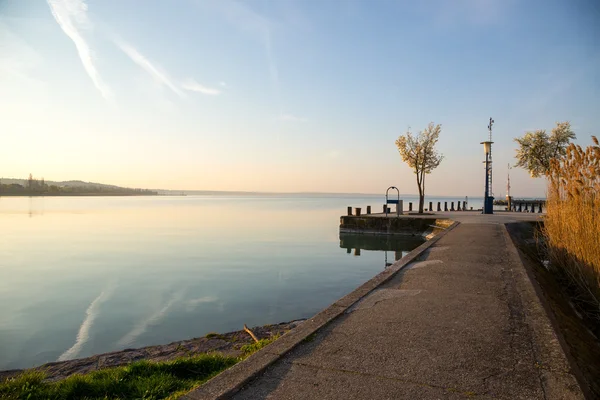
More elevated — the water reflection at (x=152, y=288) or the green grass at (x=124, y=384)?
the green grass at (x=124, y=384)

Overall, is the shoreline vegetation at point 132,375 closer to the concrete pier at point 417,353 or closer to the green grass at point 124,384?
the green grass at point 124,384

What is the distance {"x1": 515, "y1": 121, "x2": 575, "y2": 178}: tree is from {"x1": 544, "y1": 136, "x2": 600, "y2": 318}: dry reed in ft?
105

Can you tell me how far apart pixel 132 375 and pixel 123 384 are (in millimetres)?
326

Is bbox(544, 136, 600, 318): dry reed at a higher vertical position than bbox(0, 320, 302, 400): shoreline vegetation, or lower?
higher

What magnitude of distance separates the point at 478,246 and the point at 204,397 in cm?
961

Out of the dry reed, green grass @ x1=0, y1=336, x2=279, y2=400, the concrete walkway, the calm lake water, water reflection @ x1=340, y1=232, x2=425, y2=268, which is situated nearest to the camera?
the concrete walkway

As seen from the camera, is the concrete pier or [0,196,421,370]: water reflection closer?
the concrete pier

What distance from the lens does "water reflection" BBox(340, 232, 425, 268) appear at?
2066 centimetres

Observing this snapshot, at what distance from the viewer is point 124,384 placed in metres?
4.33

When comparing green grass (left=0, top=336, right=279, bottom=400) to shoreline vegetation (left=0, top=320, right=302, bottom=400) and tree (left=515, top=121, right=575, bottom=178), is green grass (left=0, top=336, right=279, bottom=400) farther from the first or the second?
tree (left=515, top=121, right=575, bottom=178)

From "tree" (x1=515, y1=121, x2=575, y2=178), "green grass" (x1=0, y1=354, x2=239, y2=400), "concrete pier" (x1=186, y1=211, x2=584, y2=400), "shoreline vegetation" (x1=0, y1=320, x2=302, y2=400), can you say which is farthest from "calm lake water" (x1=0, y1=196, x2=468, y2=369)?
"tree" (x1=515, y1=121, x2=575, y2=178)

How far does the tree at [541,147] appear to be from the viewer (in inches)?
1407

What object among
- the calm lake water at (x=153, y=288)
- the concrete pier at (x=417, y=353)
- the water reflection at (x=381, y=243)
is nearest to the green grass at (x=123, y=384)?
the concrete pier at (x=417, y=353)

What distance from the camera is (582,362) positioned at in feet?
12.2
